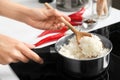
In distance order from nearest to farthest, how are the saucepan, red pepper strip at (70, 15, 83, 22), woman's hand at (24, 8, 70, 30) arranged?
the saucepan
woman's hand at (24, 8, 70, 30)
red pepper strip at (70, 15, 83, 22)

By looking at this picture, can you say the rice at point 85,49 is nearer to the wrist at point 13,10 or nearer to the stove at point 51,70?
the stove at point 51,70

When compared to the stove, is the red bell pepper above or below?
above

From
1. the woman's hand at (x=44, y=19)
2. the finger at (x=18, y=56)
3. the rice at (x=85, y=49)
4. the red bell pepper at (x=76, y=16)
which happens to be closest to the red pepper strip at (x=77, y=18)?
the red bell pepper at (x=76, y=16)

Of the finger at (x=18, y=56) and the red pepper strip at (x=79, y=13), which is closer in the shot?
the finger at (x=18, y=56)

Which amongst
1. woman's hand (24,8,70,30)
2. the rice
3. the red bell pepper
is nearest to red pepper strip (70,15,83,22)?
the red bell pepper

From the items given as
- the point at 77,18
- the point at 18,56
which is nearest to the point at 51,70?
the point at 18,56

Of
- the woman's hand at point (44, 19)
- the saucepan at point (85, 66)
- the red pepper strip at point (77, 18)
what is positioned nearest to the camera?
the saucepan at point (85, 66)

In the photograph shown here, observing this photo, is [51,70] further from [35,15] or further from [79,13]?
[79,13]

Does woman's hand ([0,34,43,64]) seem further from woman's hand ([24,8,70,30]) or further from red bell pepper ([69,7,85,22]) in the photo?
red bell pepper ([69,7,85,22])
